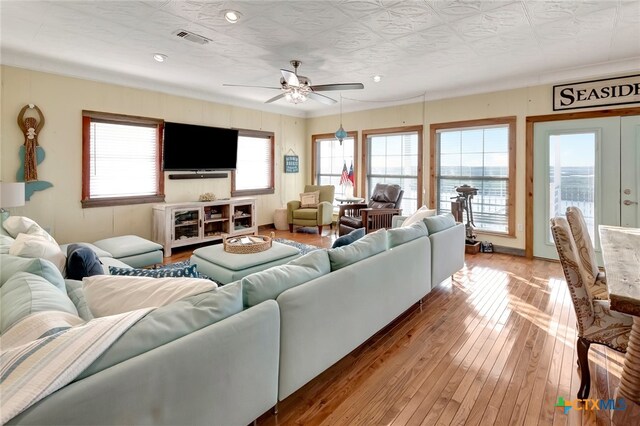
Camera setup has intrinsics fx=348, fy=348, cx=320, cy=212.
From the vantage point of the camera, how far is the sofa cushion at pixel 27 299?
49.7 inches

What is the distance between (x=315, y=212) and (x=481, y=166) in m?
3.01

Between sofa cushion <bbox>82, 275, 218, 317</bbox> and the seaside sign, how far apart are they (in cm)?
528

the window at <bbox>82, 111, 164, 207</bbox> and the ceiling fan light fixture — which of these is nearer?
the ceiling fan light fixture

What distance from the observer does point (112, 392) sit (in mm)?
1050

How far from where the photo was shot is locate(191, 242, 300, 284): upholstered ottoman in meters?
3.17

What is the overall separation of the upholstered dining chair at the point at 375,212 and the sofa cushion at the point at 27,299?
431 centimetres

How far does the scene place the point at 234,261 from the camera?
330cm

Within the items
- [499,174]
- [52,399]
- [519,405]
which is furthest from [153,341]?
[499,174]

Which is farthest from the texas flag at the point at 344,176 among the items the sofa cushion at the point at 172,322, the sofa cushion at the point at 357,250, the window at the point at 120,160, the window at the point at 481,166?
the sofa cushion at the point at 172,322

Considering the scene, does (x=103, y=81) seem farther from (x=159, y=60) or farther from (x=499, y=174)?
(x=499, y=174)

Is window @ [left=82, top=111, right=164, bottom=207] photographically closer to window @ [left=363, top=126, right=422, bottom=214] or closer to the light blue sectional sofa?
the light blue sectional sofa

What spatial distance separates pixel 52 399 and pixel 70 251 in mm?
1696

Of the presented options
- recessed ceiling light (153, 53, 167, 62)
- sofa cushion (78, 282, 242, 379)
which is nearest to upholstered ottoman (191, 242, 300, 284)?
sofa cushion (78, 282, 242, 379)

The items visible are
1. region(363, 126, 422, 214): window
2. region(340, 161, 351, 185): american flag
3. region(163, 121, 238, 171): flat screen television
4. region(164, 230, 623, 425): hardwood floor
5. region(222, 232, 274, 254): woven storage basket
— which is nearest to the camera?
region(164, 230, 623, 425): hardwood floor
